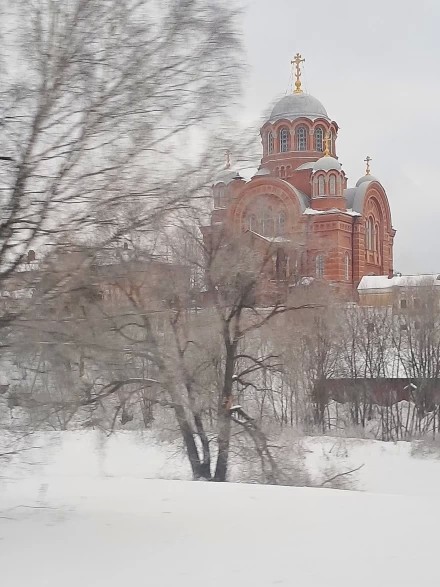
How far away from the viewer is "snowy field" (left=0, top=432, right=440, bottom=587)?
560 cm

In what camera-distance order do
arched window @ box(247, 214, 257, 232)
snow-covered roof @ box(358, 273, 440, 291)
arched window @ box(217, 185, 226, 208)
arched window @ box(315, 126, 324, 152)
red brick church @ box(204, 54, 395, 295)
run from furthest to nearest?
arched window @ box(315, 126, 324, 152) < red brick church @ box(204, 54, 395, 295) < snow-covered roof @ box(358, 273, 440, 291) < arched window @ box(247, 214, 257, 232) < arched window @ box(217, 185, 226, 208)

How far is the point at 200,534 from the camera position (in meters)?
6.62

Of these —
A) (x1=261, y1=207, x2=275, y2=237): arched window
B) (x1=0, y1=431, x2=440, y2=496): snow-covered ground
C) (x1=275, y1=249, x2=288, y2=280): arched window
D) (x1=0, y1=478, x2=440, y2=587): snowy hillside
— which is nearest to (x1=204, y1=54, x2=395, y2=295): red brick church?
(x1=0, y1=431, x2=440, y2=496): snow-covered ground

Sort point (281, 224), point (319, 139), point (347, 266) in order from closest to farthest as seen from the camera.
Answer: point (281, 224) → point (347, 266) → point (319, 139)

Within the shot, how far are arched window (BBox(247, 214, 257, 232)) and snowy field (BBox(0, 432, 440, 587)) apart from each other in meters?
7.57

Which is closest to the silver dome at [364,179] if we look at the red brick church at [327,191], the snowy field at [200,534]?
the red brick church at [327,191]

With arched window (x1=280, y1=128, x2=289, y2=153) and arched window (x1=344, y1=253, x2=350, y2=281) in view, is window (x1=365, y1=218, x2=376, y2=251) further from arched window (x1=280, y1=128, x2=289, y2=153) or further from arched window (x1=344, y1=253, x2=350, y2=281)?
arched window (x1=280, y1=128, x2=289, y2=153)

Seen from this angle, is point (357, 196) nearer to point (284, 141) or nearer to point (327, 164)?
point (327, 164)

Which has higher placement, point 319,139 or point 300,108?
point 300,108

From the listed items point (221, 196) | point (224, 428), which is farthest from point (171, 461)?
point (221, 196)

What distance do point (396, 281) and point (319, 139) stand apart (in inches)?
387

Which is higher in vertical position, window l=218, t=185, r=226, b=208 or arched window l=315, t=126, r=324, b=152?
arched window l=315, t=126, r=324, b=152

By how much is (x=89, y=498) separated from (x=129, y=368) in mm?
2010

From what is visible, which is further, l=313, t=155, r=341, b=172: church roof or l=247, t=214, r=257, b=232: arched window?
l=313, t=155, r=341, b=172: church roof
